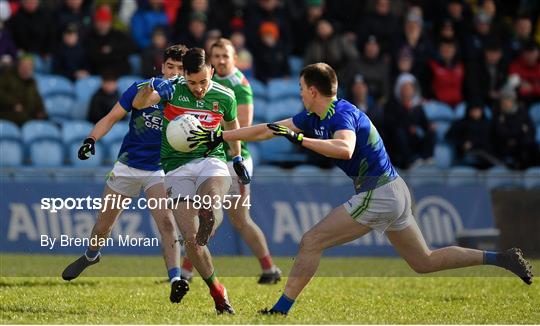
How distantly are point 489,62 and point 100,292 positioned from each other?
10207 mm

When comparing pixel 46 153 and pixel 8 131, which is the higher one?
pixel 8 131

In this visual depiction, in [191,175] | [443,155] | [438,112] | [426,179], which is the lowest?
[443,155]

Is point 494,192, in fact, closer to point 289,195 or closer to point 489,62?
point 289,195

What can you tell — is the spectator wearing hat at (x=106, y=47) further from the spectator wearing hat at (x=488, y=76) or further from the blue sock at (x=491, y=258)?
the blue sock at (x=491, y=258)

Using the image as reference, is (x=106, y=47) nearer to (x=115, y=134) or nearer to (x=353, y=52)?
(x=115, y=134)

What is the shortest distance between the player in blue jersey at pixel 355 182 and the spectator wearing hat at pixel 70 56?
908 centimetres

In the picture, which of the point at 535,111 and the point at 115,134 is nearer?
the point at 115,134

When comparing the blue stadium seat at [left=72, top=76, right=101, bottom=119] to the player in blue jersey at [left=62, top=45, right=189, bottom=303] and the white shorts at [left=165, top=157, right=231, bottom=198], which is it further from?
the white shorts at [left=165, top=157, right=231, bottom=198]

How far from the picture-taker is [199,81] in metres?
10.2

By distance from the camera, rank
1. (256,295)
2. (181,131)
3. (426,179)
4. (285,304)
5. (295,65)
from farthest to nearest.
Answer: (295,65)
(426,179)
(256,295)
(181,131)
(285,304)

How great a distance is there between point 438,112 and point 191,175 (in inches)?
368

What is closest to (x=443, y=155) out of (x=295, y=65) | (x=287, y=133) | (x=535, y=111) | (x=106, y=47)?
(x=535, y=111)

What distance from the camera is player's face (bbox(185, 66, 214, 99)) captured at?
10.2m

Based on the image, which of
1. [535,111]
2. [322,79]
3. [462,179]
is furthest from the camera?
[535,111]
